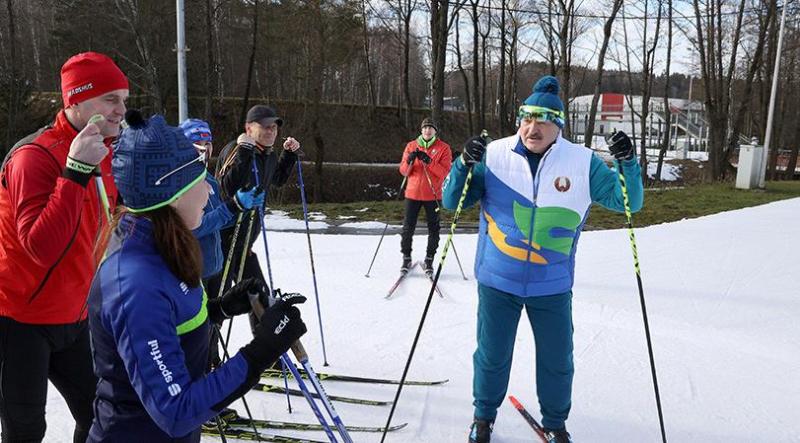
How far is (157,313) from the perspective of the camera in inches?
54.7

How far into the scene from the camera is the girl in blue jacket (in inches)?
54.0

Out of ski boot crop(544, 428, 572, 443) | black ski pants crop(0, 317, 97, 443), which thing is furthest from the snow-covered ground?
black ski pants crop(0, 317, 97, 443)

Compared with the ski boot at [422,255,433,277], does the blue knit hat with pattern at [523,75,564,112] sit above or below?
above

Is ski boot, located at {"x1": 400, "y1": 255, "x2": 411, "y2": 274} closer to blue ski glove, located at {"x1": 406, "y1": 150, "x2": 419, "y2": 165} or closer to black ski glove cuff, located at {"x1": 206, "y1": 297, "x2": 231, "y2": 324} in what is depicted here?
blue ski glove, located at {"x1": 406, "y1": 150, "x2": 419, "y2": 165}

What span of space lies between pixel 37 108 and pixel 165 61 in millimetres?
4720

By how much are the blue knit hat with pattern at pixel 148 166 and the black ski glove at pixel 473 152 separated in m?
1.60

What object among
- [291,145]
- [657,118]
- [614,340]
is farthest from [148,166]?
[657,118]

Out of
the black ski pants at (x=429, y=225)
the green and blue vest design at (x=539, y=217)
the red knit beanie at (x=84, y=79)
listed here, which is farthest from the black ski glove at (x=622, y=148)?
the black ski pants at (x=429, y=225)

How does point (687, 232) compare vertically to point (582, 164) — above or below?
below

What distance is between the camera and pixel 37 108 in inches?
791

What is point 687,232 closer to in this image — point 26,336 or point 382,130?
point 26,336

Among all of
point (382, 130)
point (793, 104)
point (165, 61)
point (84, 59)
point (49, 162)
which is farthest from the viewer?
point (793, 104)

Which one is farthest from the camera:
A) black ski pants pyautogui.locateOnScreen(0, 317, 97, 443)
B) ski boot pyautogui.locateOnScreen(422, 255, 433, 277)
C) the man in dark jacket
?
ski boot pyautogui.locateOnScreen(422, 255, 433, 277)

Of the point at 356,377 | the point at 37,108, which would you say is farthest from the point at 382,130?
the point at 356,377
